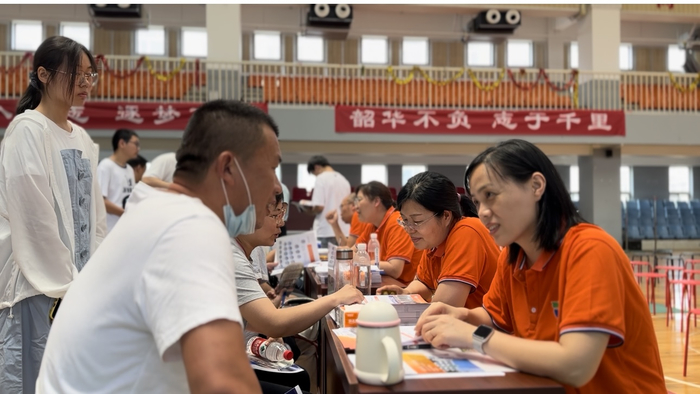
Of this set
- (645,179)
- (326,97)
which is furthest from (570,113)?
(645,179)

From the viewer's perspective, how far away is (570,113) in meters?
9.44

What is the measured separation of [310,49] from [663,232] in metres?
8.62

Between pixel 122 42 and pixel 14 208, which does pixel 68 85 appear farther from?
pixel 122 42

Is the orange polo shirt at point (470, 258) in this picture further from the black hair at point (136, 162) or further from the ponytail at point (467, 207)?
the black hair at point (136, 162)

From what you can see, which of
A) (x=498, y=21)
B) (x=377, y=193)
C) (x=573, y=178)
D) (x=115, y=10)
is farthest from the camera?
(x=573, y=178)

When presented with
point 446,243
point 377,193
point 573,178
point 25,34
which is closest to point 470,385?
point 446,243

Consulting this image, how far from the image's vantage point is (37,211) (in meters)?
1.71

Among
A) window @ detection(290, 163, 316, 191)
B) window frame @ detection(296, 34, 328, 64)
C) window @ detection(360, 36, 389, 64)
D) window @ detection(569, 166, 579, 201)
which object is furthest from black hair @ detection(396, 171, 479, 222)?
window @ detection(569, 166, 579, 201)

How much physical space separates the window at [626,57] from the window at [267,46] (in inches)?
332

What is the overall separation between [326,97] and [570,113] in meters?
4.14

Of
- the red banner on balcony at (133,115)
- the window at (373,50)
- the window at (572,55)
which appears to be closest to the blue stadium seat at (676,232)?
the window at (572,55)

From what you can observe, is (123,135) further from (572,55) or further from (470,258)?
(572,55)

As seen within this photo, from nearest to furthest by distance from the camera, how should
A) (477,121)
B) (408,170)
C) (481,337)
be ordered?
(481,337), (477,121), (408,170)

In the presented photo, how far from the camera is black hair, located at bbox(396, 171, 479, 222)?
2.12 meters
